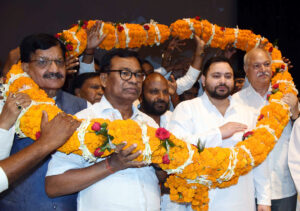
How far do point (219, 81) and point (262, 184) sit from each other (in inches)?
43.0

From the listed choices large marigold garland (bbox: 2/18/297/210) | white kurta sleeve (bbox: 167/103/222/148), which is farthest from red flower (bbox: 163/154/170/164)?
white kurta sleeve (bbox: 167/103/222/148)

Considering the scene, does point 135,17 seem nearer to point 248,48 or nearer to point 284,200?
point 248,48

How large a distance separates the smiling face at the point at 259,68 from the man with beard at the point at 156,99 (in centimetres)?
106

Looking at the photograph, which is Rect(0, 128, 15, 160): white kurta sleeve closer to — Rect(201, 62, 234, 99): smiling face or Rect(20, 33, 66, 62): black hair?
Rect(20, 33, 66, 62): black hair

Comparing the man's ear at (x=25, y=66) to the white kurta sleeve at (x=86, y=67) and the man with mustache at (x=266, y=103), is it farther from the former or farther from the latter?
the man with mustache at (x=266, y=103)

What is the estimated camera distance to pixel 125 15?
6461mm

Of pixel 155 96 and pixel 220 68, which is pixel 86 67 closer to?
pixel 155 96

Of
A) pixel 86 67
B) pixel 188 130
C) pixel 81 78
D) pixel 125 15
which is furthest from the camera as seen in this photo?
pixel 125 15

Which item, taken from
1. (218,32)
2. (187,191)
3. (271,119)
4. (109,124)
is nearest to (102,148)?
(109,124)

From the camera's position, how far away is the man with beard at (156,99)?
12.4ft

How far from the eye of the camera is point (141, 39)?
409 centimetres

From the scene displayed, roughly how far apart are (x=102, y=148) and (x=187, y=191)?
0.81 m

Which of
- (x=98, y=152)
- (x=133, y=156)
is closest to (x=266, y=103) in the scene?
(x=133, y=156)

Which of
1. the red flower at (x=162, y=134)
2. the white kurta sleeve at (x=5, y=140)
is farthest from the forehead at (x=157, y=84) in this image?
the white kurta sleeve at (x=5, y=140)
